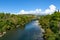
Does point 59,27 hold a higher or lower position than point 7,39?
higher

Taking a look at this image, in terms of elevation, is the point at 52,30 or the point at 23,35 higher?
the point at 52,30

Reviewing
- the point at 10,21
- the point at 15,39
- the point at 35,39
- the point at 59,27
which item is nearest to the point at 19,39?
the point at 15,39

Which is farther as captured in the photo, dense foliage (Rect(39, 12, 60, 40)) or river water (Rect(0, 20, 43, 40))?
river water (Rect(0, 20, 43, 40))

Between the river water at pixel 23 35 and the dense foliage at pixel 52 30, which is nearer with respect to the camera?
the dense foliage at pixel 52 30

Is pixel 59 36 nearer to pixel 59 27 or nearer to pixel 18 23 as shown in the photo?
pixel 59 27

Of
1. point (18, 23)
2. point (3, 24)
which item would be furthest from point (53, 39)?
point (18, 23)

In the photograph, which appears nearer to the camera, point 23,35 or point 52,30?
point 52,30

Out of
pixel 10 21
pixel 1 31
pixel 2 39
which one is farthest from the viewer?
pixel 10 21

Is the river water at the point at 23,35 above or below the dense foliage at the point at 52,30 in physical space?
below

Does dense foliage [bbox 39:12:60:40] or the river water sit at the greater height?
dense foliage [bbox 39:12:60:40]

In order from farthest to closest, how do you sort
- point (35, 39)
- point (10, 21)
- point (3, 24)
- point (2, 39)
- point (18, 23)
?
1. point (18, 23)
2. point (10, 21)
3. point (3, 24)
4. point (2, 39)
5. point (35, 39)

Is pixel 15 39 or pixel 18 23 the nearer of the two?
pixel 15 39
